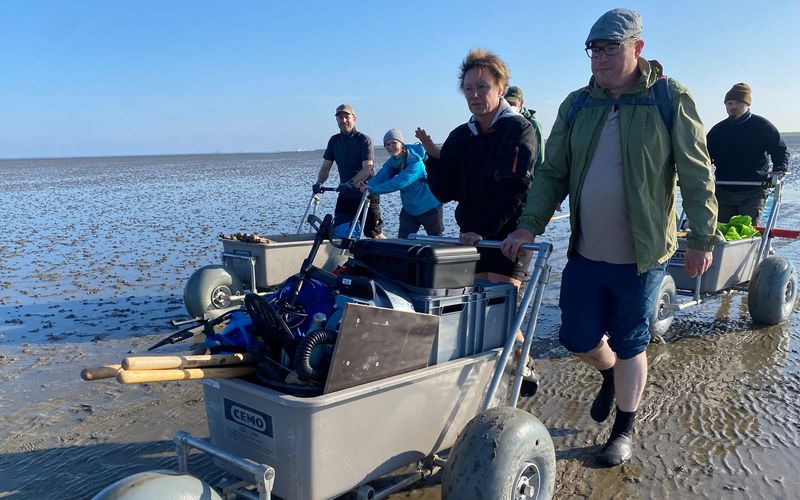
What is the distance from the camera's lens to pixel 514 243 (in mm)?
3109

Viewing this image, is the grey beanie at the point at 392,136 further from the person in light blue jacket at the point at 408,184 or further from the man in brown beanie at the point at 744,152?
the man in brown beanie at the point at 744,152

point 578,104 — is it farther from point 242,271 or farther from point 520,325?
point 242,271

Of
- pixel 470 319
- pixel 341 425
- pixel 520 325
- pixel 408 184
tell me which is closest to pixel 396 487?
pixel 341 425

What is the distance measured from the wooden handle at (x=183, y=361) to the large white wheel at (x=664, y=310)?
12.3 feet

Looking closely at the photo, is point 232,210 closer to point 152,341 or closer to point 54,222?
point 54,222

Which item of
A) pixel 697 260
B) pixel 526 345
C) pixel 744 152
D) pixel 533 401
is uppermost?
pixel 744 152

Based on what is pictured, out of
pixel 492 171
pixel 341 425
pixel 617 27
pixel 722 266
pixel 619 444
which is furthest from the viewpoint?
pixel 722 266

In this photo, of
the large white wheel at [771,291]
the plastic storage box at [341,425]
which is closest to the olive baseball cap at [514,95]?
the large white wheel at [771,291]

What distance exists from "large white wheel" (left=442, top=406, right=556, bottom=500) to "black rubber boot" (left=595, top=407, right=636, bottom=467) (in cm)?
86

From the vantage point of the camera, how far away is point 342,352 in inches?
92.4

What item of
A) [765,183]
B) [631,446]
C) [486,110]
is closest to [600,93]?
[486,110]

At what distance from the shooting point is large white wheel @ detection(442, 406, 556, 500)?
93.9 inches

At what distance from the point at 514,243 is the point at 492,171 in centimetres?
55

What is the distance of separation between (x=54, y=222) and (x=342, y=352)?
1515 centimetres
